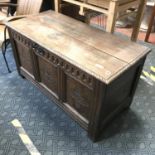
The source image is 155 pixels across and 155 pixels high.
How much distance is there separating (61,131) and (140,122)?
2.21 feet

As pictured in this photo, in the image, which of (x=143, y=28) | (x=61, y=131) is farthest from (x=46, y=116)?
(x=143, y=28)

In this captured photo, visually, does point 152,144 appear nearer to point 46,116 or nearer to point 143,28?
point 46,116

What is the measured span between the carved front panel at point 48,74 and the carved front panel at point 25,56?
0.15 metres

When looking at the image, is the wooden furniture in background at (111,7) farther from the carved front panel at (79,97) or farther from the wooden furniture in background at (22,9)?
the carved front panel at (79,97)

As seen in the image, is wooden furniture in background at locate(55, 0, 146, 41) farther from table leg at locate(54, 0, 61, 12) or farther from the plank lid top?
table leg at locate(54, 0, 61, 12)

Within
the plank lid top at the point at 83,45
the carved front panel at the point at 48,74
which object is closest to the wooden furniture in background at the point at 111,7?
the plank lid top at the point at 83,45

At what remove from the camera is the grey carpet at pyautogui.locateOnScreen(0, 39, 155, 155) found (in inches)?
50.1

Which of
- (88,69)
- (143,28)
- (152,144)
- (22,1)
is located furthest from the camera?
(143,28)

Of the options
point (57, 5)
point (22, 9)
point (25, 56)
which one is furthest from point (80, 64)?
point (22, 9)

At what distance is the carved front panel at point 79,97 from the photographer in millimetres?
1131

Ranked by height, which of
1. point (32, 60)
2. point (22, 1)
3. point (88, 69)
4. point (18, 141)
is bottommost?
point (18, 141)

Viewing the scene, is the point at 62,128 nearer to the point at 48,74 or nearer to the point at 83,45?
the point at 48,74

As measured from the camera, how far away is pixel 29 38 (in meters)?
1.31

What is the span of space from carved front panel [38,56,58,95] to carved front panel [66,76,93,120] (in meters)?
0.15
